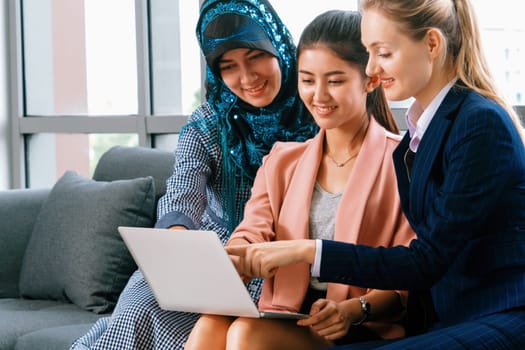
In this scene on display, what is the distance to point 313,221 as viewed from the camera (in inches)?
88.0

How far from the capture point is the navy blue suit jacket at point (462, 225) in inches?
70.7

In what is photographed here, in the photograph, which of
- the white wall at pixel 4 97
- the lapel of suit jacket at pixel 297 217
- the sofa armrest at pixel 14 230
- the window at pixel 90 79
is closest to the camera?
the lapel of suit jacket at pixel 297 217

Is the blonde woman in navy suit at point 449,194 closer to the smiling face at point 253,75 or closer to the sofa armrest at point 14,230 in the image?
the smiling face at point 253,75

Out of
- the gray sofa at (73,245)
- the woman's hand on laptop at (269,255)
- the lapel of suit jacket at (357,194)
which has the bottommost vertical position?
the gray sofa at (73,245)

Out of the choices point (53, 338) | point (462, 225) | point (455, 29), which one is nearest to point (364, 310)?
point (462, 225)

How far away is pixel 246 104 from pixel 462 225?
1.01 metres

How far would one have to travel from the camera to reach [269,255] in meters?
2.00

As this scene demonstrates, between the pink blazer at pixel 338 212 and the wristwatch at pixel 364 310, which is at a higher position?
the pink blazer at pixel 338 212

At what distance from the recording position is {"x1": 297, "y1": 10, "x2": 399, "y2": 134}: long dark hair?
7.30ft

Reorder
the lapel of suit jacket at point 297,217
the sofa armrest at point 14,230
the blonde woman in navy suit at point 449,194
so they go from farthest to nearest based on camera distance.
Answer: the sofa armrest at point 14,230 < the lapel of suit jacket at point 297,217 < the blonde woman in navy suit at point 449,194

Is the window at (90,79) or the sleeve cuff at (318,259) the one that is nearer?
the sleeve cuff at (318,259)

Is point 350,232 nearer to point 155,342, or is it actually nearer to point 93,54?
point 155,342

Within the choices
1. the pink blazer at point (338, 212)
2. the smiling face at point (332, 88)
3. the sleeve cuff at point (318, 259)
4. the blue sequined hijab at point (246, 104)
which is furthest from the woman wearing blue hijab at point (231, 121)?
the sleeve cuff at point (318, 259)

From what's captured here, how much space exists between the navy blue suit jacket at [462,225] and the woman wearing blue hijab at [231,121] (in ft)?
2.07
